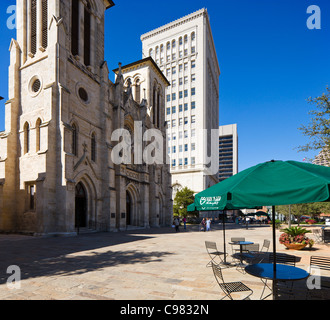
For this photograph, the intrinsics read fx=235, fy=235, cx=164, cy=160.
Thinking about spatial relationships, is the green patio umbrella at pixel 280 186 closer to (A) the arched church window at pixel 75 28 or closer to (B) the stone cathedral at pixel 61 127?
(B) the stone cathedral at pixel 61 127

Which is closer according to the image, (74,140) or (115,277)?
(115,277)

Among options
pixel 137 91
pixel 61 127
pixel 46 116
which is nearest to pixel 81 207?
pixel 61 127

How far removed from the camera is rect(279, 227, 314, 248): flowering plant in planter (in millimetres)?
13002

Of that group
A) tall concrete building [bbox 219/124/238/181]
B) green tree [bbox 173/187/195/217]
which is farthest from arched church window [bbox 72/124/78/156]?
tall concrete building [bbox 219/124/238/181]

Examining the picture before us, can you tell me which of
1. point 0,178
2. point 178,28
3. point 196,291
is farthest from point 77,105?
point 178,28

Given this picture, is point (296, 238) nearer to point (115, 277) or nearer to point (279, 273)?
point (279, 273)

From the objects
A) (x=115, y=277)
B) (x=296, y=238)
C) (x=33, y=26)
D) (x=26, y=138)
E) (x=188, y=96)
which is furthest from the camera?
(x=188, y=96)

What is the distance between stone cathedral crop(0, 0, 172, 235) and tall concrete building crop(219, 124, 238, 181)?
103 meters

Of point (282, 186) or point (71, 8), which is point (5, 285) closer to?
point (282, 186)

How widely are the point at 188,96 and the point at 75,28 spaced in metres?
37.5

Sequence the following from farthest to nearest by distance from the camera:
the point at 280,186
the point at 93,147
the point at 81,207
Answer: the point at 93,147, the point at 81,207, the point at 280,186

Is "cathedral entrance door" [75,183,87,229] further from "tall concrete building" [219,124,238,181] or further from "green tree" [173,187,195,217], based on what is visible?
"tall concrete building" [219,124,238,181]

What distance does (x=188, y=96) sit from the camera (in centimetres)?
5859

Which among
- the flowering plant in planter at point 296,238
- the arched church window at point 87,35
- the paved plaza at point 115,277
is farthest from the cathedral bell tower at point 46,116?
the flowering plant in planter at point 296,238
